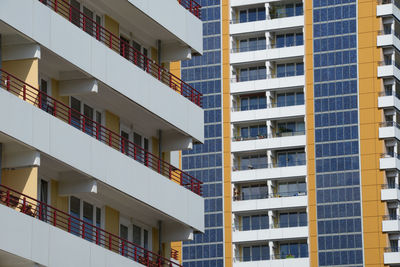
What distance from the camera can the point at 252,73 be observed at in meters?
122

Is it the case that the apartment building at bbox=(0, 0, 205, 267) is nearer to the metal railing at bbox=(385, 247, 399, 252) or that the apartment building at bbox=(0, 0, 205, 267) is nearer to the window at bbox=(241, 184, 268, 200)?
the metal railing at bbox=(385, 247, 399, 252)

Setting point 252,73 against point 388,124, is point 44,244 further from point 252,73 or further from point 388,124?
point 252,73

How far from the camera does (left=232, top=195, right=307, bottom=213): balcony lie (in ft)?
381

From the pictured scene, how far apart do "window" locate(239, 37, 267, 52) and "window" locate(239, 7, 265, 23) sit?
184cm

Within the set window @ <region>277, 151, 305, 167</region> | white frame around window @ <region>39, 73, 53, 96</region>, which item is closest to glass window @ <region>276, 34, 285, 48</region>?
window @ <region>277, 151, 305, 167</region>

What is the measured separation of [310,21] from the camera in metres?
119

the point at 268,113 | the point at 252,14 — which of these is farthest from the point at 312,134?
the point at 252,14

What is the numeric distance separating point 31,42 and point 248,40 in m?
84.2

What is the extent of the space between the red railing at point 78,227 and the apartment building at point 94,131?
64mm

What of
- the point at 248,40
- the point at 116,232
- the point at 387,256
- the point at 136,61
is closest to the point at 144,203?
the point at 116,232

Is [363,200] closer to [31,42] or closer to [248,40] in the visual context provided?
[248,40]

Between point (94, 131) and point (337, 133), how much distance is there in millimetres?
73882

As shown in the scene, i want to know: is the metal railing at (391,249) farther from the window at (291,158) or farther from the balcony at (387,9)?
the balcony at (387,9)

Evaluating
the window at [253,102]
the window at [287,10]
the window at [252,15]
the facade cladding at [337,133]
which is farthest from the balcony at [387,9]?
the window at [253,102]
